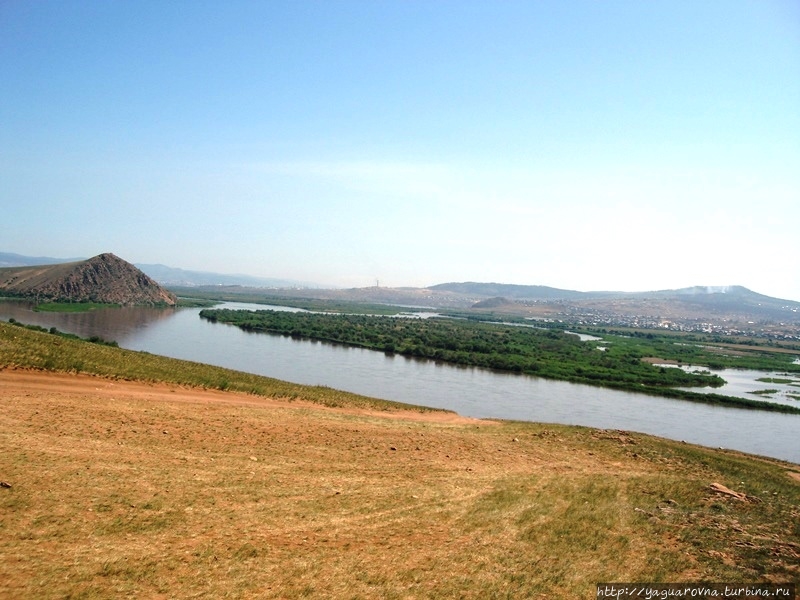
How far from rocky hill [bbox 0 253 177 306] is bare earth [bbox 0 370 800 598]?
9908cm

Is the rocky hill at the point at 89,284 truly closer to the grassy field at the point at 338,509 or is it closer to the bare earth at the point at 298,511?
the grassy field at the point at 338,509

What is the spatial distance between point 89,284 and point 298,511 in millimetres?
113711

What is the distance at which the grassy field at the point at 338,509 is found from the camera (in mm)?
7070

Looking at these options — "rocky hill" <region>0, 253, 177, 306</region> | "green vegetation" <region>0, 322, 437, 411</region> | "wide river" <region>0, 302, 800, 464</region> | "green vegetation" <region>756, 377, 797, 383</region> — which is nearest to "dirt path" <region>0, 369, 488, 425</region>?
"green vegetation" <region>0, 322, 437, 411</region>

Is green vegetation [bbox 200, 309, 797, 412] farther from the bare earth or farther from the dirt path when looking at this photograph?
the bare earth

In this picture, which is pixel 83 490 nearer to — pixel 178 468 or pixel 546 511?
pixel 178 468

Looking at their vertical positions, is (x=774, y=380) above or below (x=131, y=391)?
below

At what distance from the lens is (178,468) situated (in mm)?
10570

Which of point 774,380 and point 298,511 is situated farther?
point 774,380

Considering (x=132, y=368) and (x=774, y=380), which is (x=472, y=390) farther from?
(x=774, y=380)

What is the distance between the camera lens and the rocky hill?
330 ft

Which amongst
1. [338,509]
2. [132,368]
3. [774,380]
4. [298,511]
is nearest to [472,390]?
[132,368]

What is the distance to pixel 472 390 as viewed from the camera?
39562mm

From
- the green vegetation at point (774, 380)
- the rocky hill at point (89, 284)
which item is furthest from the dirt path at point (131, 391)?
the rocky hill at point (89, 284)
